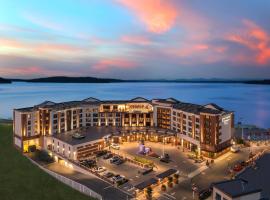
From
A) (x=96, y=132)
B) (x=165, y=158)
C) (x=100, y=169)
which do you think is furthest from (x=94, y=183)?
(x=96, y=132)

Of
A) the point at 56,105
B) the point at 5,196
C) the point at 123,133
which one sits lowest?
the point at 5,196

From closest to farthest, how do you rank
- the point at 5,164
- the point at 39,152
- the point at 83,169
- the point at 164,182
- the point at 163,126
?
the point at 164,182, the point at 83,169, the point at 5,164, the point at 39,152, the point at 163,126

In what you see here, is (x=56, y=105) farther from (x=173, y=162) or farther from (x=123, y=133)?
(x=173, y=162)

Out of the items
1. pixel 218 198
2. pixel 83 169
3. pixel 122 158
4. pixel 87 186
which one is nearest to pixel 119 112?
pixel 122 158

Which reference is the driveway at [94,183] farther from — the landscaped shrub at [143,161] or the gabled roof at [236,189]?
the gabled roof at [236,189]

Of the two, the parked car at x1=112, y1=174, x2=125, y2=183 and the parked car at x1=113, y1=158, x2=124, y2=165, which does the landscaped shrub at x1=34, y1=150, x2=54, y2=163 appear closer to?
the parked car at x1=113, y1=158, x2=124, y2=165

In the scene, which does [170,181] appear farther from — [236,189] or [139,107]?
[139,107]

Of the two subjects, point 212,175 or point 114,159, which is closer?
point 212,175
